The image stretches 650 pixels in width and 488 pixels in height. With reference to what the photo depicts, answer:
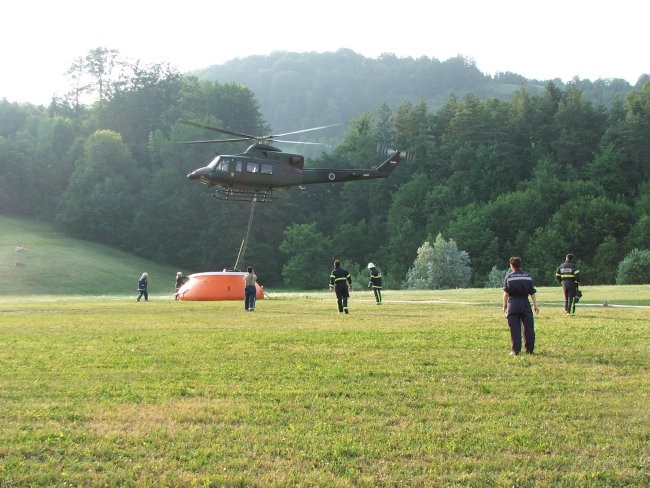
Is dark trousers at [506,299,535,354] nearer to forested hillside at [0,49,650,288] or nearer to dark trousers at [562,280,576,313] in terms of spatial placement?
dark trousers at [562,280,576,313]

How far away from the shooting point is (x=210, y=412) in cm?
880

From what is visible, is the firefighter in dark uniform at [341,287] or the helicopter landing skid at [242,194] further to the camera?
the helicopter landing skid at [242,194]

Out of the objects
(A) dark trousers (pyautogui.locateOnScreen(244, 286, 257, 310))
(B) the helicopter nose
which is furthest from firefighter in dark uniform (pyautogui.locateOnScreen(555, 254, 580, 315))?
(B) the helicopter nose

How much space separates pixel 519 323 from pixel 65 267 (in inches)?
2486

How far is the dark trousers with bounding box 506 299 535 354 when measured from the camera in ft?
43.5

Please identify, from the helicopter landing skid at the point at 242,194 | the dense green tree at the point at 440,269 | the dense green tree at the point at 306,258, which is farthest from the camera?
the dense green tree at the point at 306,258

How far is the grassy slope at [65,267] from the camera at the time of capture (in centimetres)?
6384

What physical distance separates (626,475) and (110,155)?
95.2 metres

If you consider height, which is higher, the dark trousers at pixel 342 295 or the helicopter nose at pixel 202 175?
the helicopter nose at pixel 202 175

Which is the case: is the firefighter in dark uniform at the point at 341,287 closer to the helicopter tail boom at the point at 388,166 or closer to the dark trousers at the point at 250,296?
the dark trousers at the point at 250,296

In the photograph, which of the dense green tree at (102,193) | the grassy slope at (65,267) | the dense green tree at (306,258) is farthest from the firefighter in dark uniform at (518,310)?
the dense green tree at (102,193)

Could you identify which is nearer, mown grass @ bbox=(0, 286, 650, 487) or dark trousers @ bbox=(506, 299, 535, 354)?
mown grass @ bbox=(0, 286, 650, 487)

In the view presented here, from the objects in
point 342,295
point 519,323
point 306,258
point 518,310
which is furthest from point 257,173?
point 306,258

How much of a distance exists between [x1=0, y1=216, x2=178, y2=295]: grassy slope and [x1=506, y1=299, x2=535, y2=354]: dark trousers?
52378 millimetres
